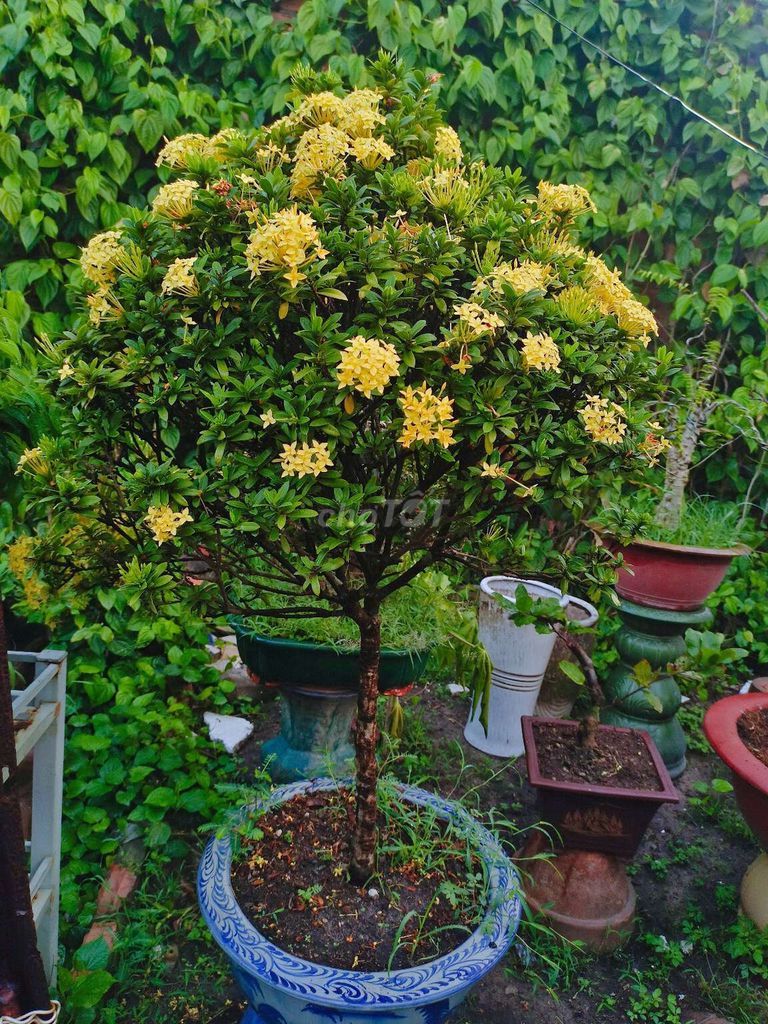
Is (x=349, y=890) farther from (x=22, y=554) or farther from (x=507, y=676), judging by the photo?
(x=507, y=676)

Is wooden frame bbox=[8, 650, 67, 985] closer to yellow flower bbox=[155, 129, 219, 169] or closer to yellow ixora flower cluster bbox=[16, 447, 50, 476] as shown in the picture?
yellow ixora flower cluster bbox=[16, 447, 50, 476]

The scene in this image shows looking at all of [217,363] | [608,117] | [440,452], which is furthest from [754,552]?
[217,363]

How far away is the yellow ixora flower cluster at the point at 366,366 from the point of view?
3.94 feet

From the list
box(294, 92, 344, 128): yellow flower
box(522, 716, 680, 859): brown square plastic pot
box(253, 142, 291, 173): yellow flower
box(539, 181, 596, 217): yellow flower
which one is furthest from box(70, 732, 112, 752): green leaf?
box(539, 181, 596, 217): yellow flower

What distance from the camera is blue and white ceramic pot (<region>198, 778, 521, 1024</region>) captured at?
1437 mm

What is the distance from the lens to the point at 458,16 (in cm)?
355

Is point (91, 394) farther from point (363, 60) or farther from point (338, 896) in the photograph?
point (363, 60)

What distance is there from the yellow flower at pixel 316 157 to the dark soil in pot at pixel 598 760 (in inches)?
66.9

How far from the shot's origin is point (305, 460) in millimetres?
1261

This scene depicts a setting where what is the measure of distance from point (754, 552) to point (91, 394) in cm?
348

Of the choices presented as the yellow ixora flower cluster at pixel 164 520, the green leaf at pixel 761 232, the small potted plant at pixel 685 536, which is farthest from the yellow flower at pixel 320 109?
the green leaf at pixel 761 232

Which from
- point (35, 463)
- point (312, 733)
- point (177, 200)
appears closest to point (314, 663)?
point (312, 733)

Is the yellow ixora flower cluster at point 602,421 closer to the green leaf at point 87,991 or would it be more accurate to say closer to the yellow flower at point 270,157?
the yellow flower at point 270,157

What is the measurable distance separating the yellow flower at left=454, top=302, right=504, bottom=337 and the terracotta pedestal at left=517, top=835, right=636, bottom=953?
5.39 ft
